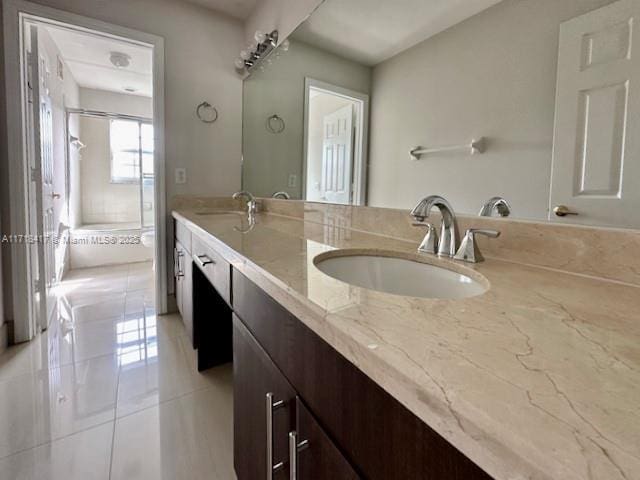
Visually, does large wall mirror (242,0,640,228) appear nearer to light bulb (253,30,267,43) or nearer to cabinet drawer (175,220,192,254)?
light bulb (253,30,267,43)

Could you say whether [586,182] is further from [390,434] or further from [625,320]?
[390,434]

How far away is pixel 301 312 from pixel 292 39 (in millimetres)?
1934

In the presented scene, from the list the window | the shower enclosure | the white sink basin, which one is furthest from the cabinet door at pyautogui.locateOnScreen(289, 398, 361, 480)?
the window

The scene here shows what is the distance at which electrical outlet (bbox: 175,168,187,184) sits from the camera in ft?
7.61

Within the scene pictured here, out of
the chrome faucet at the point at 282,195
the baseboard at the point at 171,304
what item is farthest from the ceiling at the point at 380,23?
the baseboard at the point at 171,304

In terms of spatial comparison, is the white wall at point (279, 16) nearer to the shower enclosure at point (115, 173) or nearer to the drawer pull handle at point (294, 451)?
the drawer pull handle at point (294, 451)

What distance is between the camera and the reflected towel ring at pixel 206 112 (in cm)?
236

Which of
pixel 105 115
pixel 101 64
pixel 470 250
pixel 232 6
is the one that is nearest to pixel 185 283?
pixel 470 250

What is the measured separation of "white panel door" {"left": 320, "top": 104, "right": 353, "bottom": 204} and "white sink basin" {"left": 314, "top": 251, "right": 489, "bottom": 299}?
1.78 feet

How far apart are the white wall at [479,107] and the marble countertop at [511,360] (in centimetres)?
32

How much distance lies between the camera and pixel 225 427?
1.28 m

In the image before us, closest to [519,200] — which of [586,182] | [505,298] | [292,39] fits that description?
[586,182]

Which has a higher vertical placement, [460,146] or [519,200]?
[460,146]

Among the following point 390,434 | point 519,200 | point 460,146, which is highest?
point 460,146
